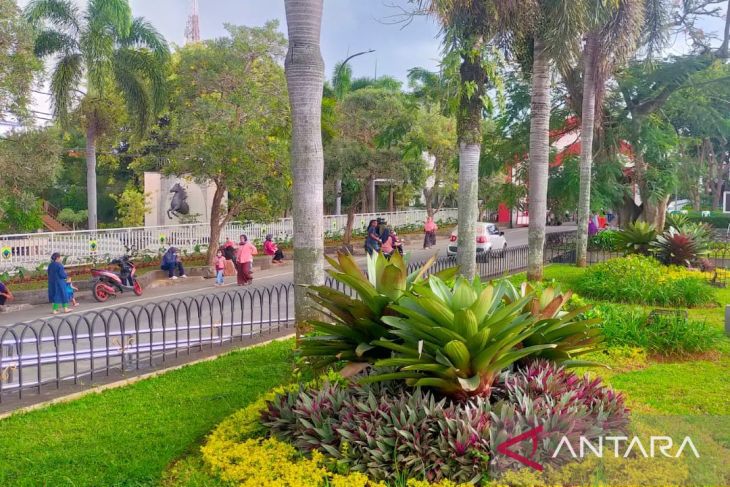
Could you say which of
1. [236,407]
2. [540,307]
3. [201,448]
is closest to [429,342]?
[540,307]

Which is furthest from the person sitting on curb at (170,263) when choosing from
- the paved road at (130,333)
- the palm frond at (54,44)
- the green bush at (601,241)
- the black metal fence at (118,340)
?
the green bush at (601,241)

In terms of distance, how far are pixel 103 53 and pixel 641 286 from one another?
16157mm

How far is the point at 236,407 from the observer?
6289 mm

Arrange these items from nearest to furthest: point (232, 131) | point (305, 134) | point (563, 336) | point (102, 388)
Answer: point (563, 336)
point (305, 134)
point (102, 388)
point (232, 131)

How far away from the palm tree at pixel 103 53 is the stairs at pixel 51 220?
37.9 feet

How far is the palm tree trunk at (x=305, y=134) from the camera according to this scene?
22.9ft

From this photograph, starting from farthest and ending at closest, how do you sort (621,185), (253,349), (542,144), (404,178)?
(404,178) → (621,185) → (542,144) → (253,349)

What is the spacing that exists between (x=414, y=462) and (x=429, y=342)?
36.7 inches

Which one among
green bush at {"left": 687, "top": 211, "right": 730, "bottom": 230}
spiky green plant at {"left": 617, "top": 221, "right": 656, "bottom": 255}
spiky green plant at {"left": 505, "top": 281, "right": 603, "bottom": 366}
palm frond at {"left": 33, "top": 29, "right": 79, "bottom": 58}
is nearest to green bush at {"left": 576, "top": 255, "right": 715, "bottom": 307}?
spiky green plant at {"left": 617, "top": 221, "right": 656, "bottom": 255}

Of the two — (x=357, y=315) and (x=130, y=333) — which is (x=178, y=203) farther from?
(x=357, y=315)

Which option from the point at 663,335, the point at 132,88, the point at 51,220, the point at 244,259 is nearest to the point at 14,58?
the point at 132,88

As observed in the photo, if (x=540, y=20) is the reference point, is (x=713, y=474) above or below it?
below

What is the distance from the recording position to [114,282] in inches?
635

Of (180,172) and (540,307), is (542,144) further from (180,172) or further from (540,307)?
(180,172)
